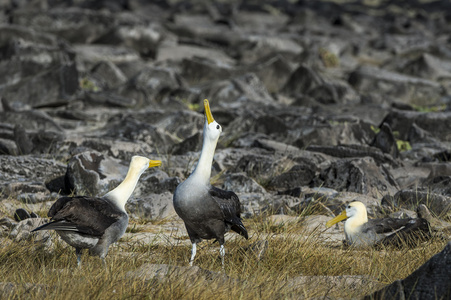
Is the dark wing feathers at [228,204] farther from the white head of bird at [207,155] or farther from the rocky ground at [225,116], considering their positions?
the rocky ground at [225,116]

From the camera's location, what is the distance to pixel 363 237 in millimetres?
6816

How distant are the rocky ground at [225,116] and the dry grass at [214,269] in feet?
2.74

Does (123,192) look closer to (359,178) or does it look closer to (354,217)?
(354,217)

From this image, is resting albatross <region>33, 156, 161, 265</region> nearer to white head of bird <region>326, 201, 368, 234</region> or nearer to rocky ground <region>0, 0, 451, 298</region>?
rocky ground <region>0, 0, 451, 298</region>

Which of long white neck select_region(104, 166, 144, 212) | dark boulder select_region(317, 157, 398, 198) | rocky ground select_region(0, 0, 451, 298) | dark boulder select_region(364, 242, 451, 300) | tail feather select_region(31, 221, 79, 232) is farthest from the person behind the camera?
dark boulder select_region(317, 157, 398, 198)

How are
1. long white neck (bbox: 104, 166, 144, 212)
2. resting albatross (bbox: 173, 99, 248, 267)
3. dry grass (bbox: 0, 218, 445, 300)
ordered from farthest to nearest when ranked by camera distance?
long white neck (bbox: 104, 166, 144, 212) → resting albatross (bbox: 173, 99, 248, 267) → dry grass (bbox: 0, 218, 445, 300)

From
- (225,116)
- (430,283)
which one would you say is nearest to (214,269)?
(430,283)

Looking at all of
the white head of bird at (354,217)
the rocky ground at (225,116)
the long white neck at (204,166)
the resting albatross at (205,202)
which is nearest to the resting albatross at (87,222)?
the resting albatross at (205,202)

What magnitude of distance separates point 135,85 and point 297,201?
9.31 m

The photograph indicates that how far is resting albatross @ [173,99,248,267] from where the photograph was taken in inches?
210

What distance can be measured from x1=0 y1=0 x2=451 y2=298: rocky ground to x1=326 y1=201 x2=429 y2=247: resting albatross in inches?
12.6

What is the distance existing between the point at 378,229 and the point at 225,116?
858cm

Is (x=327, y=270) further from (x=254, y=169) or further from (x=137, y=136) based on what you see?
(x=137, y=136)

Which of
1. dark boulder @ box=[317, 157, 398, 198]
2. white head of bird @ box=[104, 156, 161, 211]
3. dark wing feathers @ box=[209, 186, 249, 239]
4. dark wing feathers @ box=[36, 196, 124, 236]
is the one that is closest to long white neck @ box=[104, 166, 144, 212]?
white head of bird @ box=[104, 156, 161, 211]
